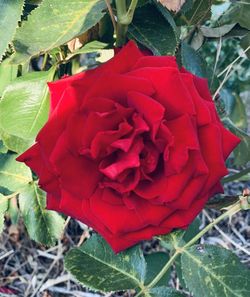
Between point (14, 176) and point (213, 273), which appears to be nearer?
point (213, 273)

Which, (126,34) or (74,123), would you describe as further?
(126,34)

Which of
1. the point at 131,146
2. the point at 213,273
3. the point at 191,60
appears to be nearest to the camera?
the point at 131,146

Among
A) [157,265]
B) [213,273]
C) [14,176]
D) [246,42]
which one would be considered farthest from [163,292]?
[246,42]

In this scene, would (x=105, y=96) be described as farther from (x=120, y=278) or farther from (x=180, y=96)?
(x=120, y=278)

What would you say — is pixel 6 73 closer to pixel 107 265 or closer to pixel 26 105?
pixel 26 105

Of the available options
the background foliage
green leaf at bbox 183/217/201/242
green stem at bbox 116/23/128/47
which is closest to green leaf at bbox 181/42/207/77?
the background foliage

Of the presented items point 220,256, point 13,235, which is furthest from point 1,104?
point 13,235

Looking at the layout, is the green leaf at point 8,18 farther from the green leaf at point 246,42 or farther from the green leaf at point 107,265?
the green leaf at point 246,42

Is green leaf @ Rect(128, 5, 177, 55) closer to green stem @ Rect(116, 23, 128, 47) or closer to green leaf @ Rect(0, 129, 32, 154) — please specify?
green stem @ Rect(116, 23, 128, 47)
